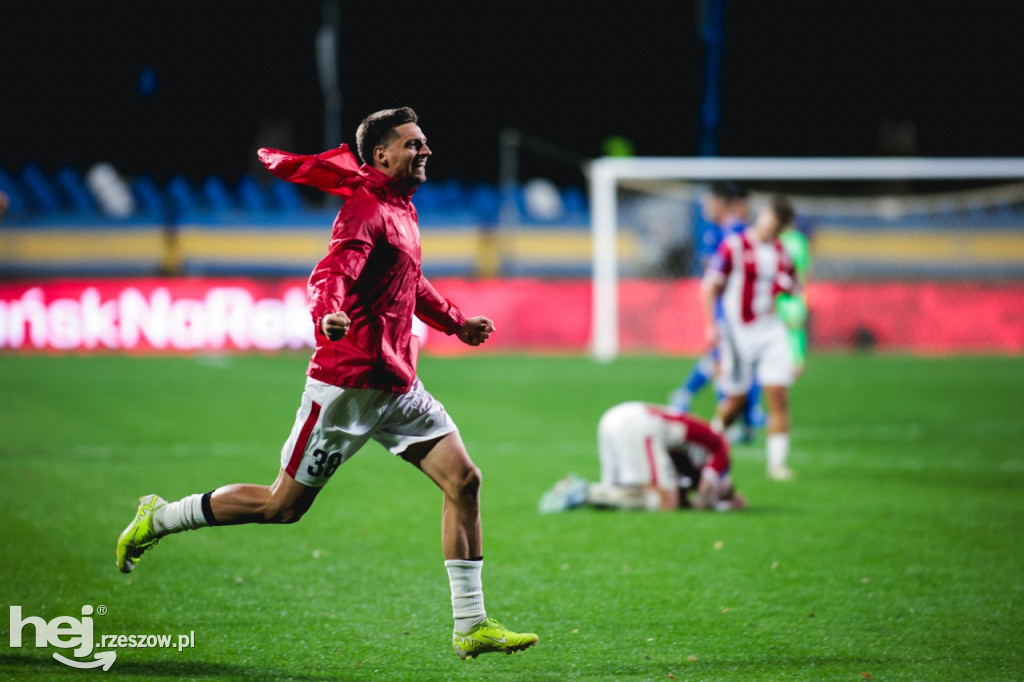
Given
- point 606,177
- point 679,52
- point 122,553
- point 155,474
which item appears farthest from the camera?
point 679,52

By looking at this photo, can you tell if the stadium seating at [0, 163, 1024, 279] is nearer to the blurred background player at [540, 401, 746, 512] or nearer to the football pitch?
the football pitch

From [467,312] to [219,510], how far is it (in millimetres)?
15504

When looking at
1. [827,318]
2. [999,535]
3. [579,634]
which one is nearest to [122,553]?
[579,634]

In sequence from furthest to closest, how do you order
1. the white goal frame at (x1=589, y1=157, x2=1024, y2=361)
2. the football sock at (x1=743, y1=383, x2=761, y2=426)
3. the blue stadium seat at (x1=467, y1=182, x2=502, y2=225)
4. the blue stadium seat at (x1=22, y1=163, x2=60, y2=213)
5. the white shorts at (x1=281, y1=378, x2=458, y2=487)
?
the blue stadium seat at (x1=22, y1=163, x2=60, y2=213) < the blue stadium seat at (x1=467, y1=182, x2=502, y2=225) < the white goal frame at (x1=589, y1=157, x2=1024, y2=361) < the football sock at (x1=743, y1=383, x2=761, y2=426) < the white shorts at (x1=281, y1=378, x2=458, y2=487)

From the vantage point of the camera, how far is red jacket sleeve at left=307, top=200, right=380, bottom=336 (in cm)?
439

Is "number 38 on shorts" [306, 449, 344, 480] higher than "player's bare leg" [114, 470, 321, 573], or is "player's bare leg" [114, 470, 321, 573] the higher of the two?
"number 38 on shorts" [306, 449, 344, 480]

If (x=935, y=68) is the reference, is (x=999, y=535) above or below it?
below

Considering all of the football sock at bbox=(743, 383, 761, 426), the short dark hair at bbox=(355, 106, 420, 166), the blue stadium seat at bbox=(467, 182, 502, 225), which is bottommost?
the football sock at bbox=(743, 383, 761, 426)

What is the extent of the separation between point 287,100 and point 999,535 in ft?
123

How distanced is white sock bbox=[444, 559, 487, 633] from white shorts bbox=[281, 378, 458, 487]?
49cm

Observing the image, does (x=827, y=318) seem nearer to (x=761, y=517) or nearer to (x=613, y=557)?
(x=761, y=517)

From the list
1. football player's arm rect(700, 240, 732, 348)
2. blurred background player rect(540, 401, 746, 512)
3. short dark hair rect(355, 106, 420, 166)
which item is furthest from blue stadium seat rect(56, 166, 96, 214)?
short dark hair rect(355, 106, 420, 166)

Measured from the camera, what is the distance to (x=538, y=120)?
149 ft

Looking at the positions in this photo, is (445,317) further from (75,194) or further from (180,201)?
(75,194)
